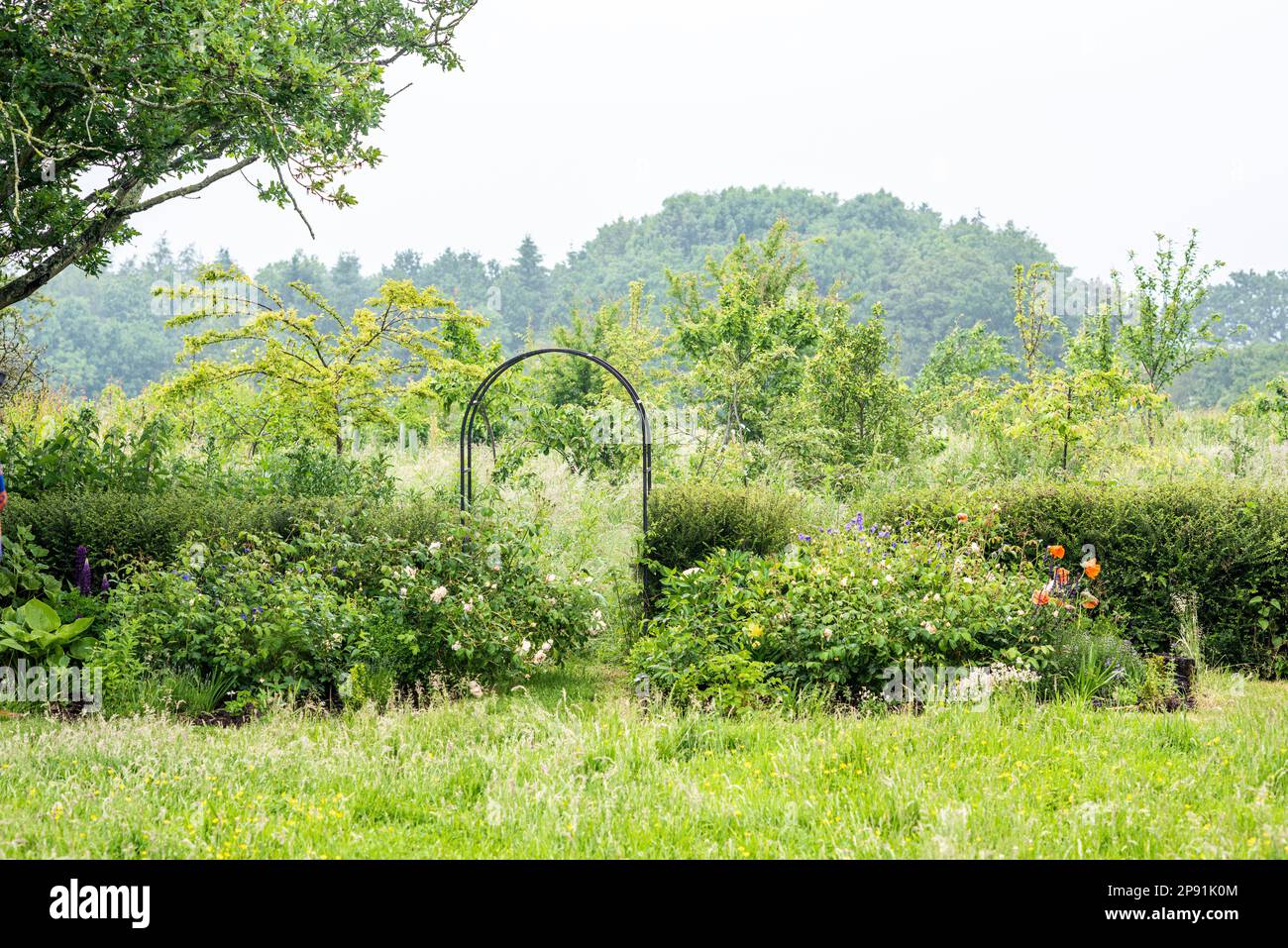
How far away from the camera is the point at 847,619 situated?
535 centimetres

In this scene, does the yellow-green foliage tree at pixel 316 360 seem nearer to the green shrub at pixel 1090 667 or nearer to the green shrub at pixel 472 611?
the green shrub at pixel 472 611

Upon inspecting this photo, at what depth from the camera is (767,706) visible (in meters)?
5.22

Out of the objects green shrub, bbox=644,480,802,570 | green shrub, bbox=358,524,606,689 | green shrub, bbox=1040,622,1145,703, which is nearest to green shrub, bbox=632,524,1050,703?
green shrub, bbox=1040,622,1145,703

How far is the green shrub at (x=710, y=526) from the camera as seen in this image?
22.6ft

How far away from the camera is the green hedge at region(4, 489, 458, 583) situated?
6148mm

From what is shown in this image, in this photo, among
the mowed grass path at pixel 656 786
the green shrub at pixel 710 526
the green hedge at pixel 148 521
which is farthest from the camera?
the green shrub at pixel 710 526

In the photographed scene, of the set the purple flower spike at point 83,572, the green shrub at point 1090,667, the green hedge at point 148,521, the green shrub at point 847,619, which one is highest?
the green hedge at point 148,521

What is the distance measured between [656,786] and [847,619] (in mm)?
2077

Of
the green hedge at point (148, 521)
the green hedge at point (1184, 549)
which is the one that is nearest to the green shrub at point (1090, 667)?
the green hedge at point (1184, 549)

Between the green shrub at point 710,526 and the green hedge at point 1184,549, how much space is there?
996mm

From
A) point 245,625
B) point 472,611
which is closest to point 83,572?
point 245,625

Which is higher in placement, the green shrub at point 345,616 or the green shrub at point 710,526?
the green shrub at point 710,526

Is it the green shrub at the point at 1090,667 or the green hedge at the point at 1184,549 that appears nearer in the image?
the green shrub at the point at 1090,667

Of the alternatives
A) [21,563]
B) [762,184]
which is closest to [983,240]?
[762,184]
